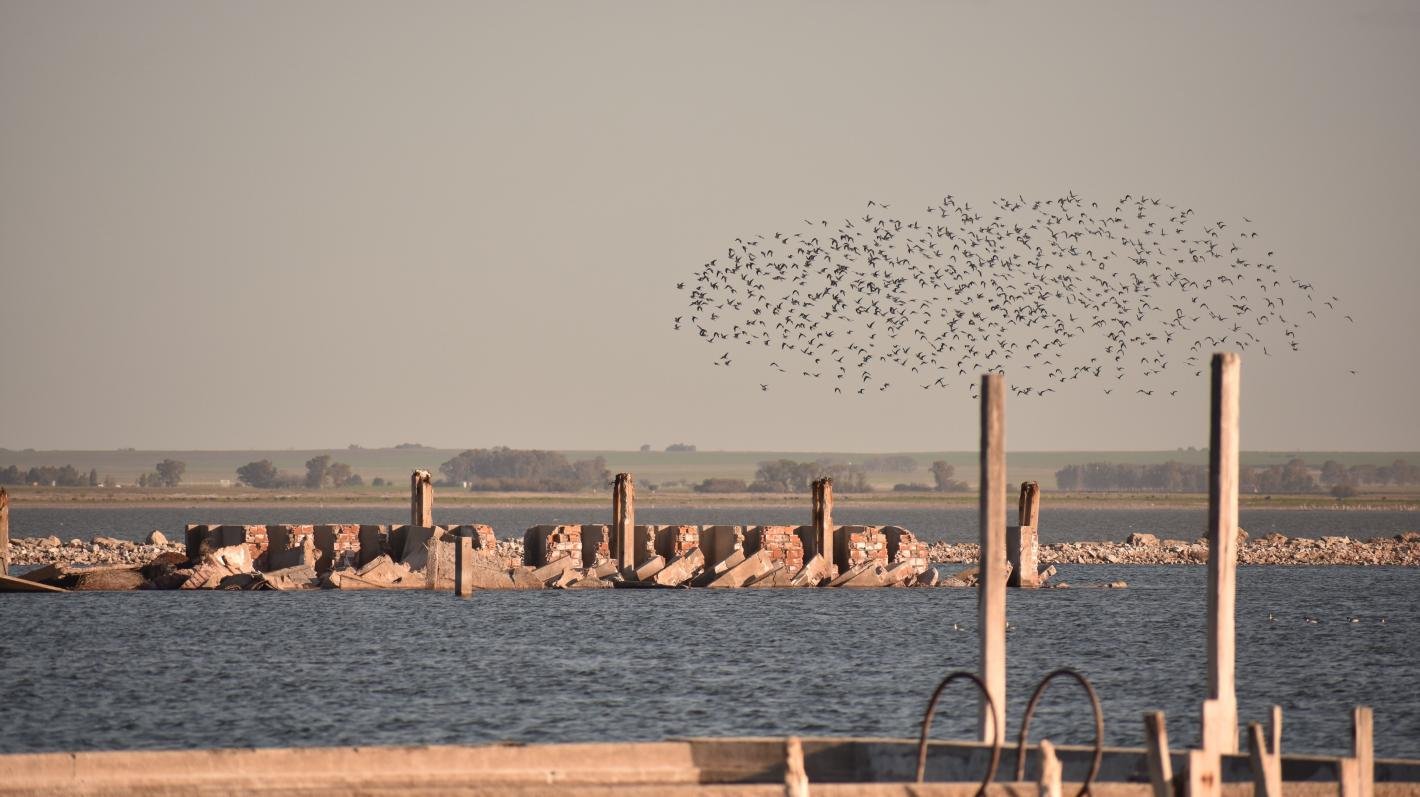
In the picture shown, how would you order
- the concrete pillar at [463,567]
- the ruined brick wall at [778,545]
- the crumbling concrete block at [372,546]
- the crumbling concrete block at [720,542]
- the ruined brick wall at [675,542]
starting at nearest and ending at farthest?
1. the concrete pillar at [463,567]
2. the crumbling concrete block at [372,546]
3. the ruined brick wall at [675,542]
4. the crumbling concrete block at [720,542]
5. the ruined brick wall at [778,545]

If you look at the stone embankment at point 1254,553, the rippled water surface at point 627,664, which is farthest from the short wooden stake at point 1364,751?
the stone embankment at point 1254,553

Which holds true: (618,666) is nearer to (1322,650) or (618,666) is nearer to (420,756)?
(1322,650)

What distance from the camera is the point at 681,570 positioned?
5566 cm

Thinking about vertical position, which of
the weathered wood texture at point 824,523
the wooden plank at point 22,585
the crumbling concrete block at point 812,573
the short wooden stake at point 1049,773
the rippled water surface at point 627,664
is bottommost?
the rippled water surface at point 627,664

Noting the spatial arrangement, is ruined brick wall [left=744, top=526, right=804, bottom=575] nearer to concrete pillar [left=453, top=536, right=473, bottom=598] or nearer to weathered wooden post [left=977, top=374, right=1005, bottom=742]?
concrete pillar [left=453, top=536, right=473, bottom=598]

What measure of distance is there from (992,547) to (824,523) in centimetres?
3671

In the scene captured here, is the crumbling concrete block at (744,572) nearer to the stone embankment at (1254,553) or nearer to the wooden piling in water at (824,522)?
the wooden piling in water at (824,522)

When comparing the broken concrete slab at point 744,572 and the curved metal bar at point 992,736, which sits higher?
the curved metal bar at point 992,736

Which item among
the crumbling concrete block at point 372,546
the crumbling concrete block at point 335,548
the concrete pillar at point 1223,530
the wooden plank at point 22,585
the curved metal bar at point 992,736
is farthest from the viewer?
the crumbling concrete block at point 372,546

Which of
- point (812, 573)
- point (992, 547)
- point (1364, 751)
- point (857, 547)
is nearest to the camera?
point (1364, 751)

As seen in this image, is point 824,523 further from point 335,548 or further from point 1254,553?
point 1254,553

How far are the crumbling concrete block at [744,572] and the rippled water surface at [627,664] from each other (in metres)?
0.38

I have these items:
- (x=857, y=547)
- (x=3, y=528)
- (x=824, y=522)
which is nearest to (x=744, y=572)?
(x=824, y=522)

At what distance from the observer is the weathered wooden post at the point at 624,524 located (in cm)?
5325
